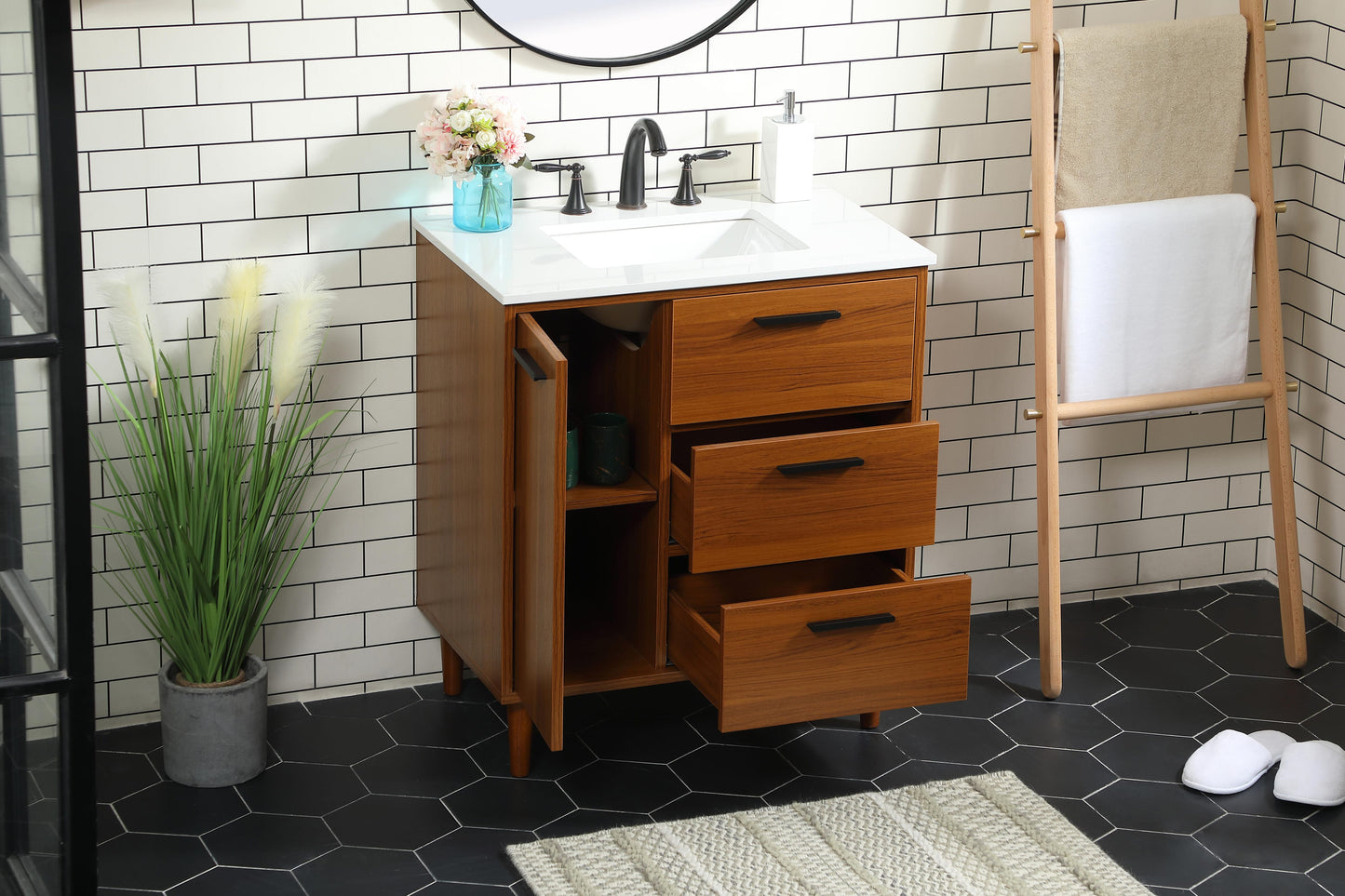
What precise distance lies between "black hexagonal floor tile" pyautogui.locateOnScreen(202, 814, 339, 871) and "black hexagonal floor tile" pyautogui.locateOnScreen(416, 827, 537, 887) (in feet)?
0.57

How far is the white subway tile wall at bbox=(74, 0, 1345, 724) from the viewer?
2.86 meters

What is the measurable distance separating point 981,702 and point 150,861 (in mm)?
1574

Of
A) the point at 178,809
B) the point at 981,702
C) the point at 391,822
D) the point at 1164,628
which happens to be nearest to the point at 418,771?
the point at 391,822

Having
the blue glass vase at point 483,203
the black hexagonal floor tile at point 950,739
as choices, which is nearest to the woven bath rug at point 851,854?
the black hexagonal floor tile at point 950,739

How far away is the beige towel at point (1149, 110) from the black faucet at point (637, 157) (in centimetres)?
76

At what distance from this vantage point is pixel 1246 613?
3.67m

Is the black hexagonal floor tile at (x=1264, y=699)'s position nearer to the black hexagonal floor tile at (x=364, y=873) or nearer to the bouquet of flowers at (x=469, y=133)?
the black hexagonal floor tile at (x=364, y=873)

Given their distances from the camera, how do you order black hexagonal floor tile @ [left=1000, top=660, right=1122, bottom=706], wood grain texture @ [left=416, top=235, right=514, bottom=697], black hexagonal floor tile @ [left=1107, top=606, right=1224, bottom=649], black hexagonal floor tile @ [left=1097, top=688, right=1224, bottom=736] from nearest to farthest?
1. wood grain texture @ [left=416, top=235, right=514, bottom=697]
2. black hexagonal floor tile @ [left=1097, top=688, right=1224, bottom=736]
3. black hexagonal floor tile @ [left=1000, top=660, right=1122, bottom=706]
4. black hexagonal floor tile @ [left=1107, top=606, right=1224, bottom=649]

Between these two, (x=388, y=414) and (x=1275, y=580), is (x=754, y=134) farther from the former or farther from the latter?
(x=1275, y=580)

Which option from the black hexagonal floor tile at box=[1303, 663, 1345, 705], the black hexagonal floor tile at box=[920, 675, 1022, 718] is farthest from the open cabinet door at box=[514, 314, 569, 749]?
the black hexagonal floor tile at box=[1303, 663, 1345, 705]

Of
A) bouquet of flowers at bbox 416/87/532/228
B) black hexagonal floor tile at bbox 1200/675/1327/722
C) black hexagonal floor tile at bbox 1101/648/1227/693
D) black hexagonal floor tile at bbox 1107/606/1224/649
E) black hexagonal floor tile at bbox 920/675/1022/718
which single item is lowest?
black hexagonal floor tile at bbox 920/675/1022/718

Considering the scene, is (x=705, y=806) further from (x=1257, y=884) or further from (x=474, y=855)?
(x=1257, y=884)

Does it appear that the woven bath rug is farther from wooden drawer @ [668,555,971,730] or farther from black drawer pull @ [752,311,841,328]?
black drawer pull @ [752,311,841,328]

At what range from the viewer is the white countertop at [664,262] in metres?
2.64
